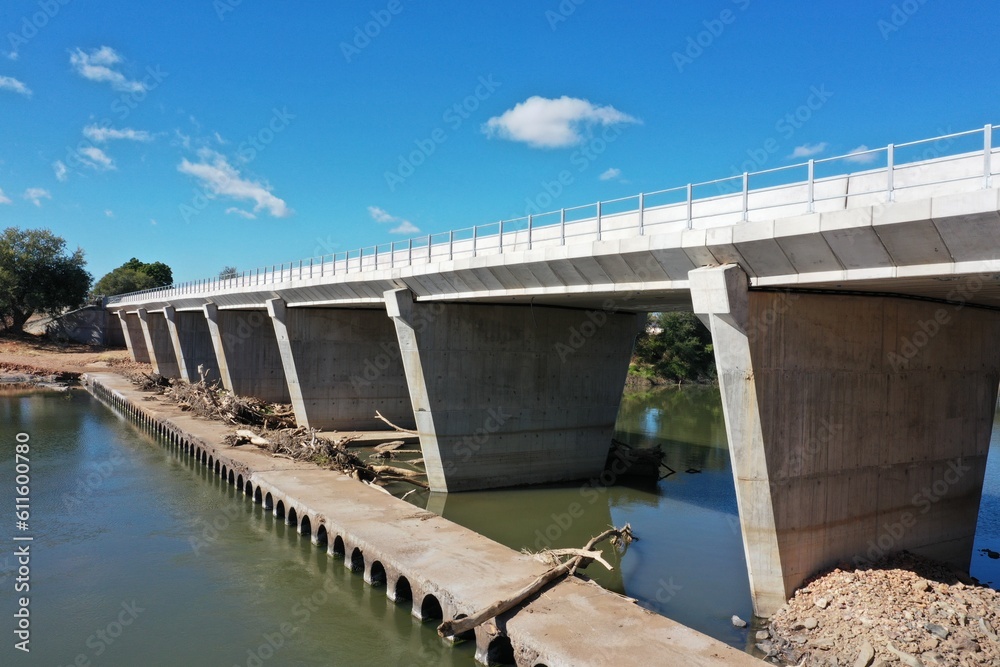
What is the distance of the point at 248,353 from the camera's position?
132 ft

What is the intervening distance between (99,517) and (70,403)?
31.5 meters

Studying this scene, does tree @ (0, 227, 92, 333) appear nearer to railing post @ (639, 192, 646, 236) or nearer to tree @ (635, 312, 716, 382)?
tree @ (635, 312, 716, 382)

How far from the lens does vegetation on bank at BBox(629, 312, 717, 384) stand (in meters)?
70.0

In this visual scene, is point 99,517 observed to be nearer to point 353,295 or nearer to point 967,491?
point 353,295

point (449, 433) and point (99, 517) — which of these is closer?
point (99, 517)

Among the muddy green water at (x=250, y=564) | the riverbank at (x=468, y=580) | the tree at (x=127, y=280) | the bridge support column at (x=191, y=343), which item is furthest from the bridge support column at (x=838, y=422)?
the tree at (x=127, y=280)

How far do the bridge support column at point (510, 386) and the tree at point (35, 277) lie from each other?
64.5 metres

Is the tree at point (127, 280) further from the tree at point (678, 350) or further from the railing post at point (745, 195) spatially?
the railing post at point (745, 195)

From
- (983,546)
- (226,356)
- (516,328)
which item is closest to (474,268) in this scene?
(516,328)

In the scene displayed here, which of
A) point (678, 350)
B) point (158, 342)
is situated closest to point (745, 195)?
point (158, 342)

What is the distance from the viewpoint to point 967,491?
50.6 feet

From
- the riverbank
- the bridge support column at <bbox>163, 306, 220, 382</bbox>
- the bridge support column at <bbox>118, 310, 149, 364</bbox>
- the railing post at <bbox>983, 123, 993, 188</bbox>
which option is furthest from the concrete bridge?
the bridge support column at <bbox>118, 310, 149, 364</bbox>

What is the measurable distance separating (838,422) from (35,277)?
79.2m

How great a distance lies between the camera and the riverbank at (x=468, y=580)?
30.6ft
